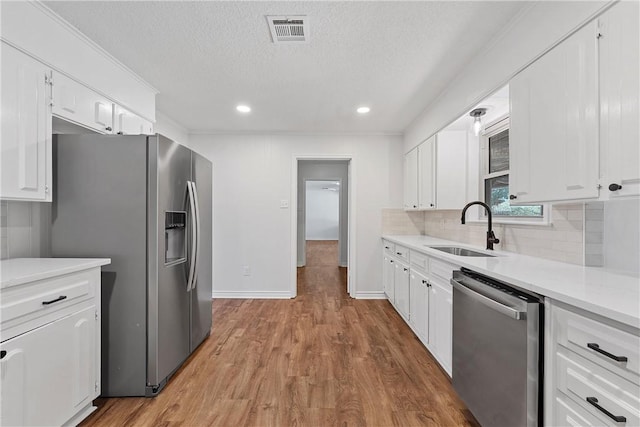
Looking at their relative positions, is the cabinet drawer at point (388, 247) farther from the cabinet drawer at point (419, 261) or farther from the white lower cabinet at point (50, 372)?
the white lower cabinet at point (50, 372)

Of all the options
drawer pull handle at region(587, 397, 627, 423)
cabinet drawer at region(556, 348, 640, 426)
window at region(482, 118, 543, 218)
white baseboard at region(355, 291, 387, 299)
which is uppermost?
window at region(482, 118, 543, 218)

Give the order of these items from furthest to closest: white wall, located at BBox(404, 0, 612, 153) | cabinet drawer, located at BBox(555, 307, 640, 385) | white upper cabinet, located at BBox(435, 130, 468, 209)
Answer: white upper cabinet, located at BBox(435, 130, 468, 209) → white wall, located at BBox(404, 0, 612, 153) → cabinet drawer, located at BBox(555, 307, 640, 385)

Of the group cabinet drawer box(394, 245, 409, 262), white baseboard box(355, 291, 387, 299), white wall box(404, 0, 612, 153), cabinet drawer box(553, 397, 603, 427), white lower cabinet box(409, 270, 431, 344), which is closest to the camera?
cabinet drawer box(553, 397, 603, 427)

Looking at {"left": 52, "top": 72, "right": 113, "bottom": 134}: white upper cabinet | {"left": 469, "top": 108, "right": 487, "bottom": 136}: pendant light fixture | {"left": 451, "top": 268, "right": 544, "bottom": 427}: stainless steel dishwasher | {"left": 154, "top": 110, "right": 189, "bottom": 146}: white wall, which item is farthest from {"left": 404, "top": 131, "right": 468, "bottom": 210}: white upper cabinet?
{"left": 154, "top": 110, "right": 189, "bottom": 146}: white wall

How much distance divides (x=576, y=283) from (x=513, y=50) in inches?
55.8

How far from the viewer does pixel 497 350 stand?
1408mm

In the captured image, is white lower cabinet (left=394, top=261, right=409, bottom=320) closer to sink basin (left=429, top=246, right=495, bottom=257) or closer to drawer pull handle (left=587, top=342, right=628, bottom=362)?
sink basin (left=429, top=246, right=495, bottom=257)

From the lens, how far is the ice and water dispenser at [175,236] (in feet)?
6.96

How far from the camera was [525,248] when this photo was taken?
7.20 ft

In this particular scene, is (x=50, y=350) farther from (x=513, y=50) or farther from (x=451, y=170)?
(x=451, y=170)

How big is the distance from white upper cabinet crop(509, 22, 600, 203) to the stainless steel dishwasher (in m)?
0.59

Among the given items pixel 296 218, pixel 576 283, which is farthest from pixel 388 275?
pixel 576 283

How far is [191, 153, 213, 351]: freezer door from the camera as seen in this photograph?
251 centimetres

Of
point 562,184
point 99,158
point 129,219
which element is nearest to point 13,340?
point 129,219
